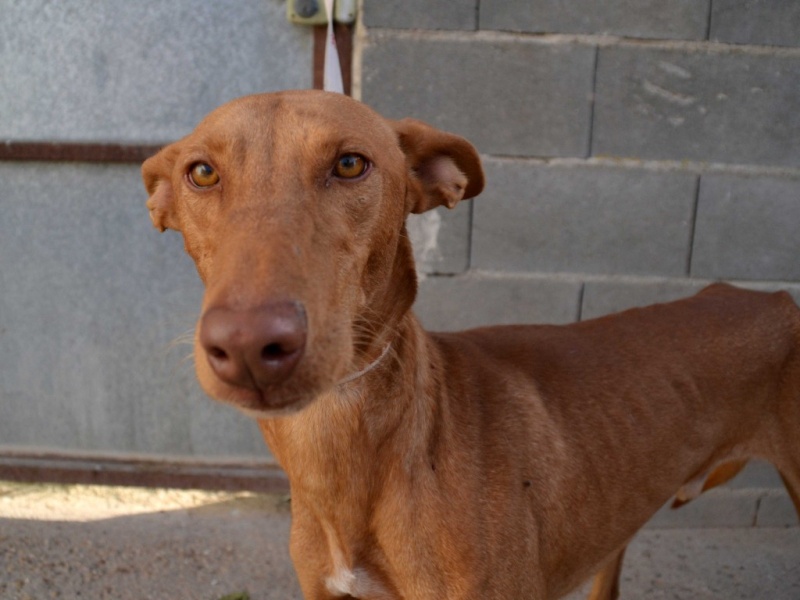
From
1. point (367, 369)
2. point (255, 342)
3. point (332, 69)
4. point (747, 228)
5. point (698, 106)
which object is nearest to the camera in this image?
point (255, 342)

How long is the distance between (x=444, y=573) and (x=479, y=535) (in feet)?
0.40

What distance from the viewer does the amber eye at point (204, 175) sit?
1.69 meters

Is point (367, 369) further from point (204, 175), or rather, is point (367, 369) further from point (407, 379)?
point (204, 175)

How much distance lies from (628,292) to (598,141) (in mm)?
721

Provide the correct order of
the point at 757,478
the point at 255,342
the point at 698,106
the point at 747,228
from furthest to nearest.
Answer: the point at 757,478 → the point at 747,228 → the point at 698,106 → the point at 255,342

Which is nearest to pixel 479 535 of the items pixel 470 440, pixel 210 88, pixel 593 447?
pixel 470 440

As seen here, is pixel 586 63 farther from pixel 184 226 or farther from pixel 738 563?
pixel 738 563

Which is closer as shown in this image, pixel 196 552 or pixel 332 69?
pixel 332 69

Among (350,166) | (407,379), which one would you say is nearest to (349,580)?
(407,379)

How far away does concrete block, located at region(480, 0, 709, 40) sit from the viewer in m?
3.14

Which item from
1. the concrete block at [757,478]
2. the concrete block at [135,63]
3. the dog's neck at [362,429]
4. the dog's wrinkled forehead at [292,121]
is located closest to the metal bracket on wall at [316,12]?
the concrete block at [135,63]

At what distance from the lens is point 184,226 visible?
1764 millimetres

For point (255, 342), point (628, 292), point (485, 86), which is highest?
point (485, 86)

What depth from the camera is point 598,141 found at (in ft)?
Result: 10.8
